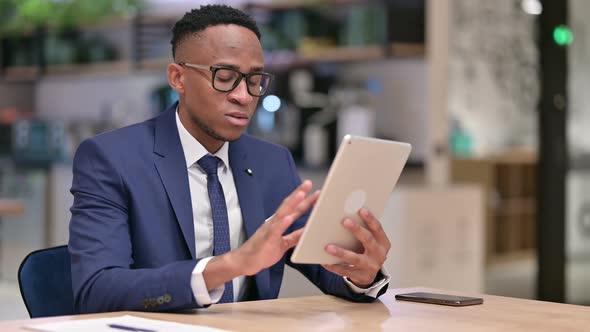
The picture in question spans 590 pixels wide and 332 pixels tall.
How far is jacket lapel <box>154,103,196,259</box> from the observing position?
7.17 feet

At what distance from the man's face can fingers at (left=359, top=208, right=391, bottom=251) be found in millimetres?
414

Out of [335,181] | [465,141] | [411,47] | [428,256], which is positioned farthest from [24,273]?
[465,141]

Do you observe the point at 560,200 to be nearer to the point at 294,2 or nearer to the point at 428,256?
the point at 428,256

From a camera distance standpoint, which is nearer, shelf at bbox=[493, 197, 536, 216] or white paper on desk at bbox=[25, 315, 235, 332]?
white paper on desk at bbox=[25, 315, 235, 332]

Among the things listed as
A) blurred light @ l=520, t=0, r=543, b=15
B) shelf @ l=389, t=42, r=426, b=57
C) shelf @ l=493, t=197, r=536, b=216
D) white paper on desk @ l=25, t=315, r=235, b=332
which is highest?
blurred light @ l=520, t=0, r=543, b=15

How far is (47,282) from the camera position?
217 centimetres

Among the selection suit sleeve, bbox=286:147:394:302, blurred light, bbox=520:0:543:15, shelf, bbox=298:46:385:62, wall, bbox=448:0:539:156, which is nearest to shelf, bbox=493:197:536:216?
wall, bbox=448:0:539:156

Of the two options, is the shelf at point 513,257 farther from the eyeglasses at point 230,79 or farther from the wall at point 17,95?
the eyeglasses at point 230,79

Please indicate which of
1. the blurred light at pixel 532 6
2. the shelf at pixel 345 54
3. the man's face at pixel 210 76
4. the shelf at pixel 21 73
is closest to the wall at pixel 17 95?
the shelf at pixel 21 73

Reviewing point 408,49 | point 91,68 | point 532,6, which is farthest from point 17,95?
point 532,6

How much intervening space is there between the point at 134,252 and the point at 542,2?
4.04 m

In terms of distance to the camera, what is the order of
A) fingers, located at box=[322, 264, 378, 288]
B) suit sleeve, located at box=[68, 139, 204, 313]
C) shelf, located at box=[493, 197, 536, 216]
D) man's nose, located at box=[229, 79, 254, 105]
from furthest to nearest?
1. shelf, located at box=[493, 197, 536, 216]
2. man's nose, located at box=[229, 79, 254, 105]
3. fingers, located at box=[322, 264, 378, 288]
4. suit sleeve, located at box=[68, 139, 204, 313]

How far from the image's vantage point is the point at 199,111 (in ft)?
7.47

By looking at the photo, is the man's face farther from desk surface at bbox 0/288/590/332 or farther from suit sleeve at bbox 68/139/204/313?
desk surface at bbox 0/288/590/332
